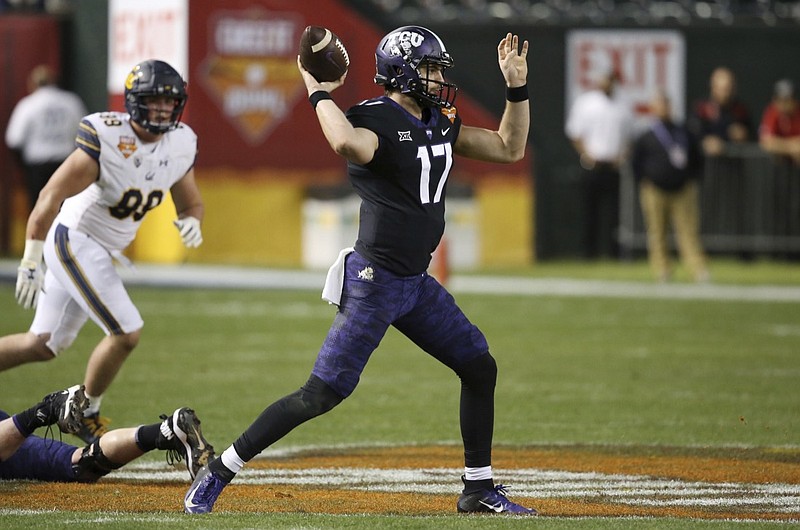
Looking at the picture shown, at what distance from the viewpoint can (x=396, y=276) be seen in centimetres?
609

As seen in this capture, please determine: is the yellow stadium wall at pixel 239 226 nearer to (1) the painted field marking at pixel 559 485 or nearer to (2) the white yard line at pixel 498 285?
(2) the white yard line at pixel 498 285

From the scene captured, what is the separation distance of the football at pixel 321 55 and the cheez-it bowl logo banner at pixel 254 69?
537 inches

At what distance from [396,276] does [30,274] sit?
6.70ft

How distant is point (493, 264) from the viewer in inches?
819

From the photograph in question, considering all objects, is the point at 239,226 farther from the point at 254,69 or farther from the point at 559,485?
the point at 559,485

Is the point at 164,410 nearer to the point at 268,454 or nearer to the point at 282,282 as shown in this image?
the point at 268,454

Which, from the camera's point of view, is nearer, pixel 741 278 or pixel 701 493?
pixel 701 493

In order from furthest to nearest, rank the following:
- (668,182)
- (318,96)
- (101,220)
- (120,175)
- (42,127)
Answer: (42,127), (668,182), (101,220), (120,175), (318,96)

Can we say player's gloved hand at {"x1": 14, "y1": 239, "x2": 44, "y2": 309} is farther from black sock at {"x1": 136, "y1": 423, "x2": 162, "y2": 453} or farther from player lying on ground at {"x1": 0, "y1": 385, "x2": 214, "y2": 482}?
black sock at {"x1": 136, "y1": 423, "x2": 162, "y2": 453}

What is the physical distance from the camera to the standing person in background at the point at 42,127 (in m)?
18.9

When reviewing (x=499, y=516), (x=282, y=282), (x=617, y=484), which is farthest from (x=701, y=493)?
(x=282, y=282)

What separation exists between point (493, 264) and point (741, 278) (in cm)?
352

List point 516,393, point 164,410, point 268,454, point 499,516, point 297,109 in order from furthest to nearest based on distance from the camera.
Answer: point 297,109 < point 516,393 < point 164,410 < point 268,454 < point 499,516

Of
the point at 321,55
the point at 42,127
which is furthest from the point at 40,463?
the point at 42,127
